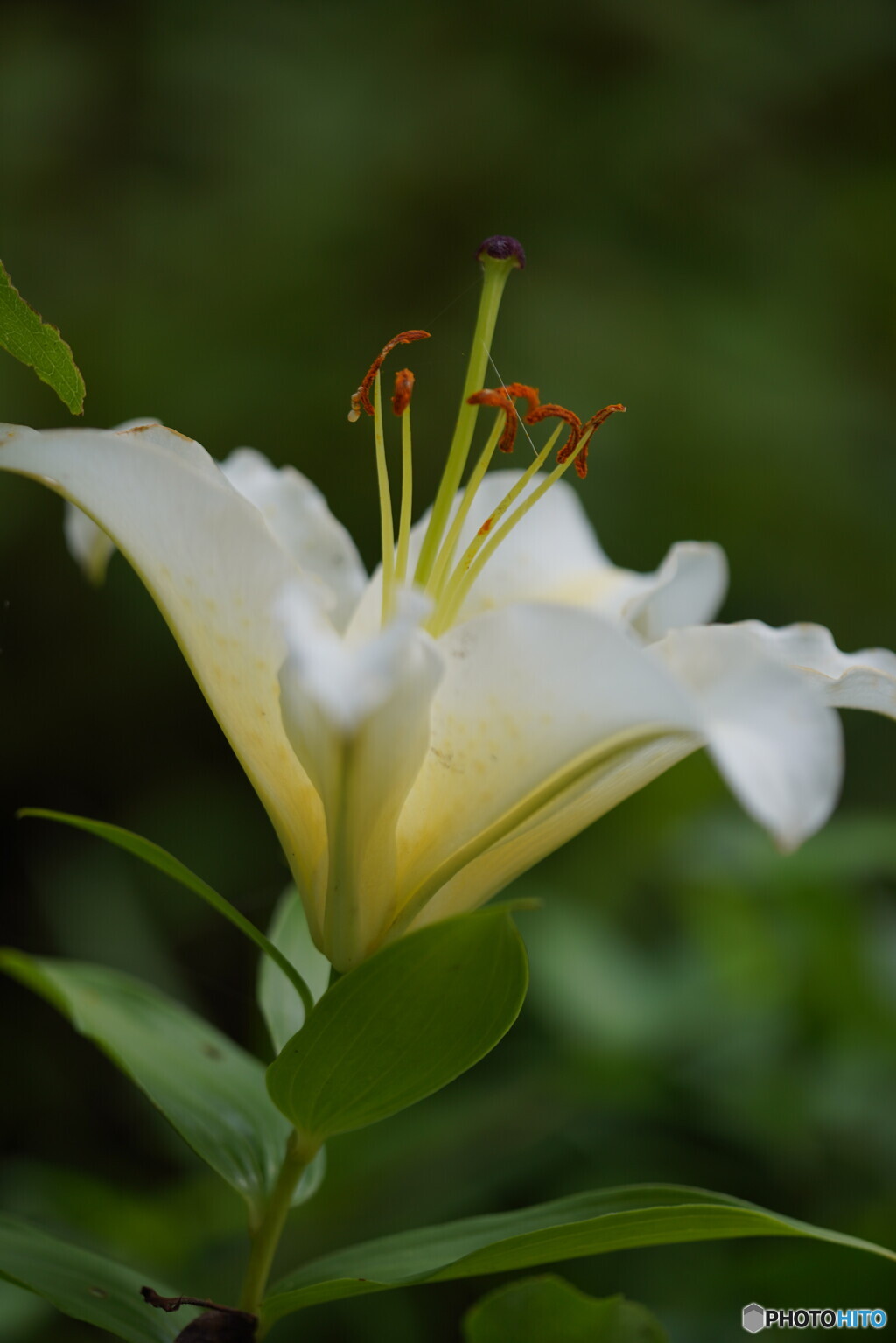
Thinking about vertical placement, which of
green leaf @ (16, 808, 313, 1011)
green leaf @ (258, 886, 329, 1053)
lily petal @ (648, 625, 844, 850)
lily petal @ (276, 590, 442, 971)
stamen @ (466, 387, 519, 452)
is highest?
stamen @ (466, 387, 519, 452)

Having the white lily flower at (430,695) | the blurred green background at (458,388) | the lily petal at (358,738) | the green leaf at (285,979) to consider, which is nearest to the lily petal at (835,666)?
the white lily flower at (430,695)

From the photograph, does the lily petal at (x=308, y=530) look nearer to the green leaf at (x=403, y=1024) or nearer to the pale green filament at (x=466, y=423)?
the pale green filament at (x=466, y=423)

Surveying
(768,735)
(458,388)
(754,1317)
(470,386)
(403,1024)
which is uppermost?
(458,388)

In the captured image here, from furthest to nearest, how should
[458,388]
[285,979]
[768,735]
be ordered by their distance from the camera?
1. [458,388]
2. [285,979]
3. [768,735]

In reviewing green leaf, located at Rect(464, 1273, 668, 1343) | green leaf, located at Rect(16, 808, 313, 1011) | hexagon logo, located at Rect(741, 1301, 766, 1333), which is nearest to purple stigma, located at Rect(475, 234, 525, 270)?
green leaf, located at Rect(16, 808, 313, 1011)

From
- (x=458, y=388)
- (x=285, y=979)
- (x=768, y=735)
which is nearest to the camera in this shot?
(x=768, y=735)

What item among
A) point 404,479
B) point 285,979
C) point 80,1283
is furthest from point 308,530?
point 80,1283

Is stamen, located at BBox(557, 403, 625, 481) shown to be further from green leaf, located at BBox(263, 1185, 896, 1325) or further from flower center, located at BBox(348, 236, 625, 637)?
green leaf, located at BBox(263, 1185, 896, 1325)

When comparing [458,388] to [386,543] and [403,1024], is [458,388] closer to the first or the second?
[386,543]

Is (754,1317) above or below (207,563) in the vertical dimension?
below
